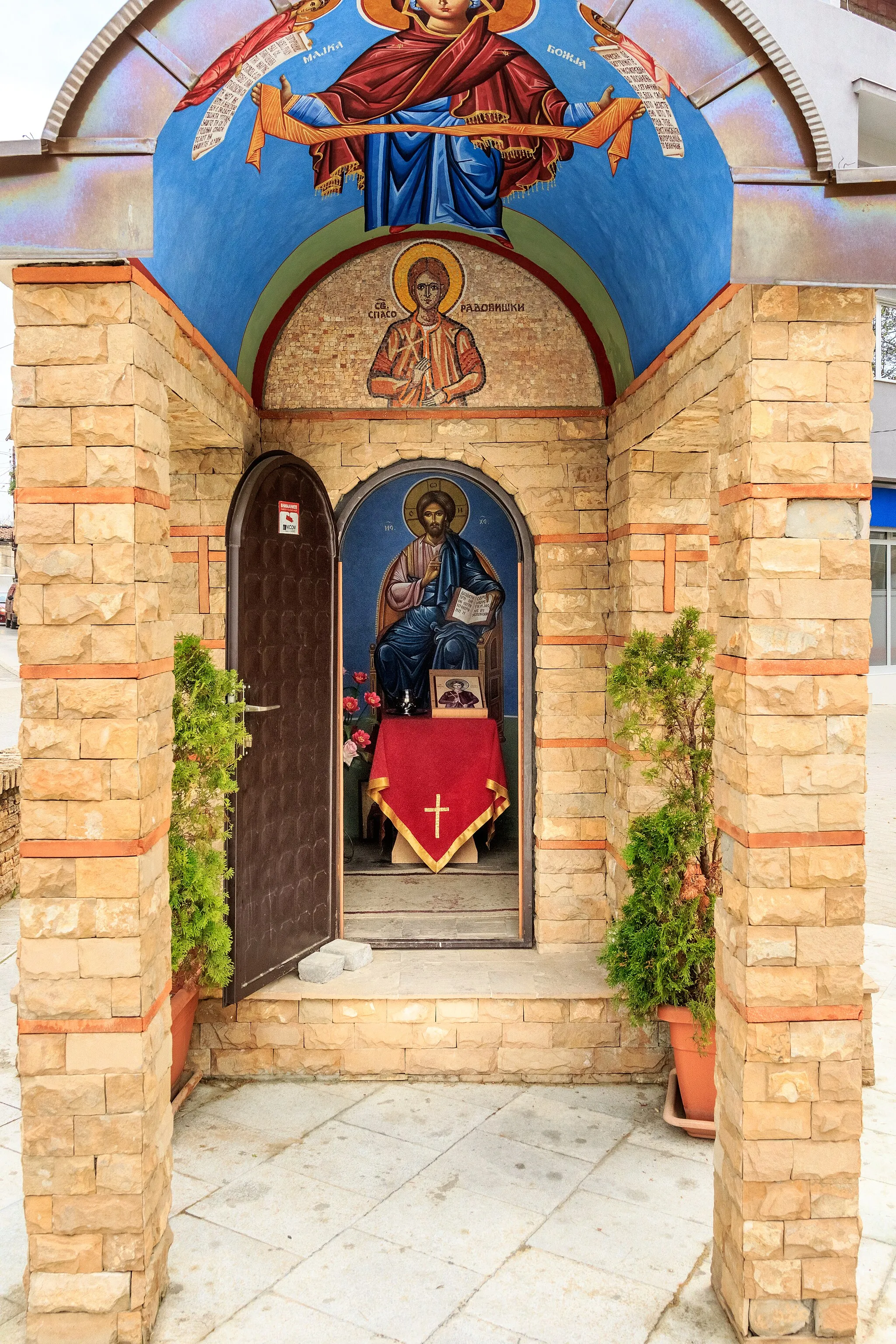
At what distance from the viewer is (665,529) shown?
508 cm

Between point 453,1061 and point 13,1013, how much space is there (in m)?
2.44

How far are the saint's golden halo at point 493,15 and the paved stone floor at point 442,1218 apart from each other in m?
4.25

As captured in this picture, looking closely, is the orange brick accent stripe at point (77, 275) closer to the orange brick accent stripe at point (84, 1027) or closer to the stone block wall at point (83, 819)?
the stone block wall at point (83, 819)

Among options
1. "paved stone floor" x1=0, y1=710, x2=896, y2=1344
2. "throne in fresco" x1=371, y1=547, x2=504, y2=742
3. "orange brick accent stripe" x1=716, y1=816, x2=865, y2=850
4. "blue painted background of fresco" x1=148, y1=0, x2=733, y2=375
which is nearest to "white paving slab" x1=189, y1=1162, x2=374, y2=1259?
"paved stone floor" x1=0, y1=710, x2=896, y2=1344

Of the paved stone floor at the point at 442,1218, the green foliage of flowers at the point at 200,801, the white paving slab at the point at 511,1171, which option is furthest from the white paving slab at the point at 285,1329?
the green foliage of flowers at the point at 200,801

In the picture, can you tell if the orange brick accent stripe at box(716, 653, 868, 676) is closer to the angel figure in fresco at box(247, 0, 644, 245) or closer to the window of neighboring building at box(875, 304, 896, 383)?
the angel figure in fresco at box(247, 0, 644, 245)

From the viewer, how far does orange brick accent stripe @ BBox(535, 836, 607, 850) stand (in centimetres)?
561

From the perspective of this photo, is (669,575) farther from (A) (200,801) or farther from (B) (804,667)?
(A) (200,801)

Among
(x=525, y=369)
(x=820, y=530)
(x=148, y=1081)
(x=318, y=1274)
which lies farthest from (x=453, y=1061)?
(x=525, y=369)

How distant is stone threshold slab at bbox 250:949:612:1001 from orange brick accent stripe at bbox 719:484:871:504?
284 centimetres

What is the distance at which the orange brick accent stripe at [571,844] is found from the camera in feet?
18.4

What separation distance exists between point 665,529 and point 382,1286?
11.5 ft

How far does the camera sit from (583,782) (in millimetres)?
5605

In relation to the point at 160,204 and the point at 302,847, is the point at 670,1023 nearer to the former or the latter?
the point at 302,847
